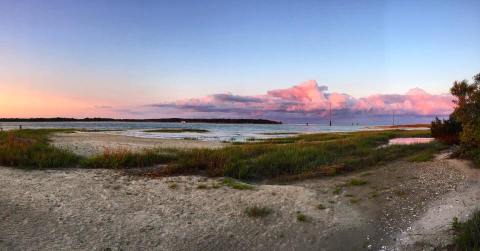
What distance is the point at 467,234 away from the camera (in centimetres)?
898

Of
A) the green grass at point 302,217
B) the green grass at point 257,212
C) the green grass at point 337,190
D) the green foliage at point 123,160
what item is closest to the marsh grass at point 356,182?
the green grass at point 337,190

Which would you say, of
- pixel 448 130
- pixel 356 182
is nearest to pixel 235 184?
pixel 356 182

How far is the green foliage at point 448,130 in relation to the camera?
98.8 ft

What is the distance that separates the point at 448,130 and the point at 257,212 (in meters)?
25.9

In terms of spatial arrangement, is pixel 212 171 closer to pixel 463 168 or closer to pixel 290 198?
pixel 290 198

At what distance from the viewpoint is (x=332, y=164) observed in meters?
20.5

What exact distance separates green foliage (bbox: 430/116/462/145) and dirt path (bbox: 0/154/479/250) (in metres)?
15.1

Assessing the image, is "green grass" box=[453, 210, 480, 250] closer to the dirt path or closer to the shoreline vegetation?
the dirt path

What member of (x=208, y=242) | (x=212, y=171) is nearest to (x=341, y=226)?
(x=208, y=242)

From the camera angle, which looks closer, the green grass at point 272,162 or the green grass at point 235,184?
the green grass at point 235,184

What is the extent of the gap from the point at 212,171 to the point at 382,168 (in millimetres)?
8868

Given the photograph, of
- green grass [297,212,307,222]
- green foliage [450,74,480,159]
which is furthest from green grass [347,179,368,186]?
green foliage [450,74,480,159]

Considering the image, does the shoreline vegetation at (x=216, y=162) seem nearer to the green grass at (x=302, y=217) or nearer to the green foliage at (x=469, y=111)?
the green foliage at (x=469, y=111)

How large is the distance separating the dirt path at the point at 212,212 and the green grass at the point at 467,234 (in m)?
0.66
